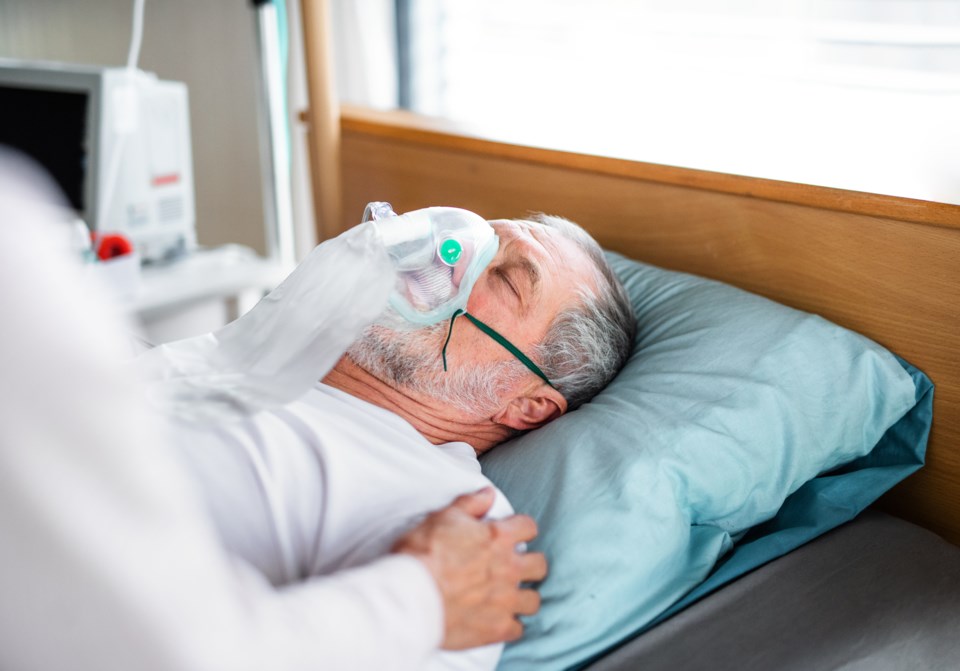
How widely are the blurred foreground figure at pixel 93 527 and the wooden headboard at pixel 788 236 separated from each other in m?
0.89

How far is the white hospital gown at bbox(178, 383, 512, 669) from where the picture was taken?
91cm

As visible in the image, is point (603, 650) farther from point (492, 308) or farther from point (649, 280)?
point (649, 280)

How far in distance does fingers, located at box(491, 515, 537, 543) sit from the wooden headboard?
2.12 ft

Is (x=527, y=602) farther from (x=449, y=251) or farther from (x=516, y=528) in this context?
(x=449, y=251)

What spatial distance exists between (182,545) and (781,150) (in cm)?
152

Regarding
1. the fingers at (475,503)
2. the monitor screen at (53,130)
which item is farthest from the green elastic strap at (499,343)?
the monitor screen at (53,130)

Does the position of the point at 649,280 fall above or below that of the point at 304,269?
below

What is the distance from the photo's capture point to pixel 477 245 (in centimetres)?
119

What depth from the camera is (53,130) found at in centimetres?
215

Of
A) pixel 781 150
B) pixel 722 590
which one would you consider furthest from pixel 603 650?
pixel 781 150

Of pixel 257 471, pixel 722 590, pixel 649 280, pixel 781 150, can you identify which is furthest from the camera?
pixel 781 150

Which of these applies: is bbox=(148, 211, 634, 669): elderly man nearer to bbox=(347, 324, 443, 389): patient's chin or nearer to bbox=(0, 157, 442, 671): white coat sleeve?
bbox=(347, 324, 443, 389): patient's chin

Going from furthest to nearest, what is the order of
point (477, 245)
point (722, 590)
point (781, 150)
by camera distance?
1. point (781, 150)
2. point (477, 245)
3. point (722, 590)

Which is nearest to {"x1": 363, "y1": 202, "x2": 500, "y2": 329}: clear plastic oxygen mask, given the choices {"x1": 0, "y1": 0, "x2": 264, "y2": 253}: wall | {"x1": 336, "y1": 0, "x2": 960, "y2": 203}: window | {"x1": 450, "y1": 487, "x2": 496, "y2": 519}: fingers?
{"x1": 450, "y1": 487, "x2": 496, "y2": 519}: fingers
